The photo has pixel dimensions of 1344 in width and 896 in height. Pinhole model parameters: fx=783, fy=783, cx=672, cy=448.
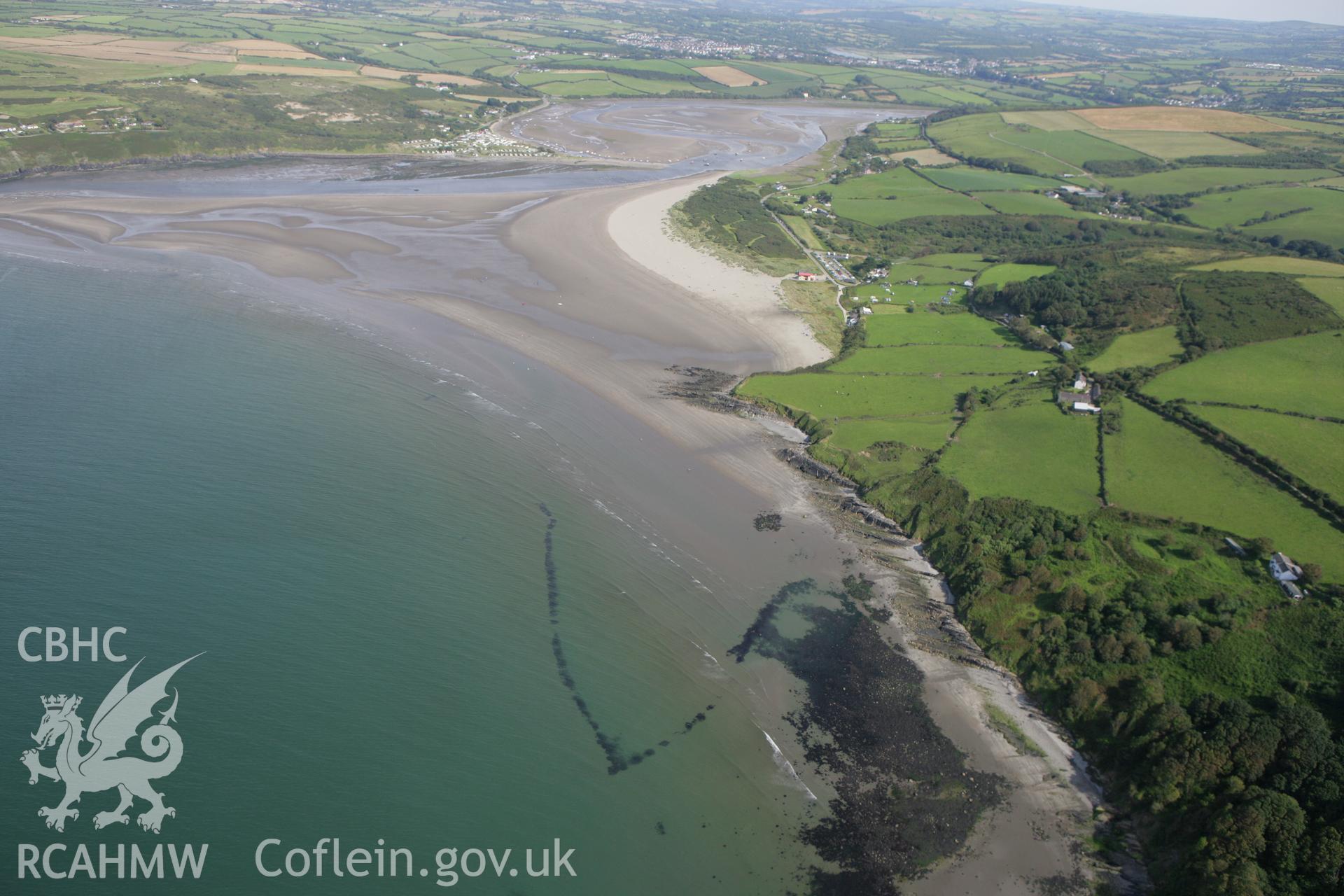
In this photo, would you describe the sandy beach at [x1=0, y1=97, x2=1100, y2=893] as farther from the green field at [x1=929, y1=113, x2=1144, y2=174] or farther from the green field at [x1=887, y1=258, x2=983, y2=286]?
the green field at [x1=929, y1=113, x2=1144, y2=174]

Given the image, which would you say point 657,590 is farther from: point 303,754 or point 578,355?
point 578,355

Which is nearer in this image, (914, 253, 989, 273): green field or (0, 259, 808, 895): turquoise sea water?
(0, 259, 808, 895): turquoise sea water

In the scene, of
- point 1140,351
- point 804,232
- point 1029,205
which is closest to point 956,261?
point 804,232

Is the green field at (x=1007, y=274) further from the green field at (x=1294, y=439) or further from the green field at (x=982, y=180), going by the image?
the green field at (x=982, y=180)

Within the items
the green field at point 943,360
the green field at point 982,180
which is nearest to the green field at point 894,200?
the green field at point 982,180

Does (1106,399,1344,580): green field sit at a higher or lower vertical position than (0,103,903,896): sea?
higher

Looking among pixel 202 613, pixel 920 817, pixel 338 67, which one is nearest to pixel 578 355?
pixel 202 613

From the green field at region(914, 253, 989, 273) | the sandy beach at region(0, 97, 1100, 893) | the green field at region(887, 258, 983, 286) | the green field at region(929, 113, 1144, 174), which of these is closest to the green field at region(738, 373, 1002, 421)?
the sandy beach at region(0, 97, 1100, 893)
